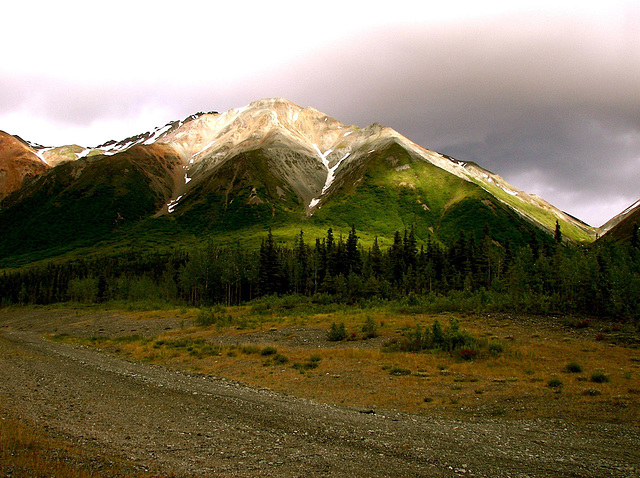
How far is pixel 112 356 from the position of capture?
2852 cm

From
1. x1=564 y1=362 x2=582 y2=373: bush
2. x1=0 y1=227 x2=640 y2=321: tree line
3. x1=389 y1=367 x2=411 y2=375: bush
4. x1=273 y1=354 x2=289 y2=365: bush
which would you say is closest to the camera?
x1=564 y1=362 x2=582 y2=373: bush

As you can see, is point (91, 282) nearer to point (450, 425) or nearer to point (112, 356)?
point (112, 356)

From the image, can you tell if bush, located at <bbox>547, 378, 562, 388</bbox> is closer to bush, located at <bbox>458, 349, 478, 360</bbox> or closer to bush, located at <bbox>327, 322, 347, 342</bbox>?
bush, located at <bbox>458, 349, 478, 360</bbox>

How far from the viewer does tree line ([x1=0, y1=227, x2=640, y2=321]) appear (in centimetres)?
3266

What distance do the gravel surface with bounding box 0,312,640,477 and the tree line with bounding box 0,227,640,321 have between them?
2469cm

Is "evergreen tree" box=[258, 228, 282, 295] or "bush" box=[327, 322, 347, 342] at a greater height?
"evergreen tree" box=[258, 228, 282, 295]

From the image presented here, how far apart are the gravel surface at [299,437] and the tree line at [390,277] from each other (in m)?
24.7

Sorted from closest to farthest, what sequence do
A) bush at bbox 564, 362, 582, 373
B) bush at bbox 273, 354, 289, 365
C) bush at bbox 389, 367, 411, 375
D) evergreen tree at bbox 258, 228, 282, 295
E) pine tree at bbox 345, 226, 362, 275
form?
bush at bbox 564, 362, 582, 373 < bush at bbox 389, 367, 411, 375 < bush at bbox 273, 354, 289, 365 < evergreen tree at bbox 258, 228, 282, 295 < pine tree at bbox 345, 226, 362, 275

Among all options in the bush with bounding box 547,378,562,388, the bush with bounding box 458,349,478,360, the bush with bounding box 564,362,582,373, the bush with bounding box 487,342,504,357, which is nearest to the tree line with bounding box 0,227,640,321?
the bush with bounding box 487,342,504,357

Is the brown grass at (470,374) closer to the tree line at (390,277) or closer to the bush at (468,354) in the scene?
the bush at (468,354)

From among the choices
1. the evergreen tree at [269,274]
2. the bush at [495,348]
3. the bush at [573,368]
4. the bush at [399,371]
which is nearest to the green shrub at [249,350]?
the bush at [399,371]

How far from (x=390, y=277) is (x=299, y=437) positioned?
80.0m

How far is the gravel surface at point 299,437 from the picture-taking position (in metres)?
8.51

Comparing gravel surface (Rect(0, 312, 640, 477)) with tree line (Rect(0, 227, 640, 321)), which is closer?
gravel surface (Rect(0, 312, 640, 477))
